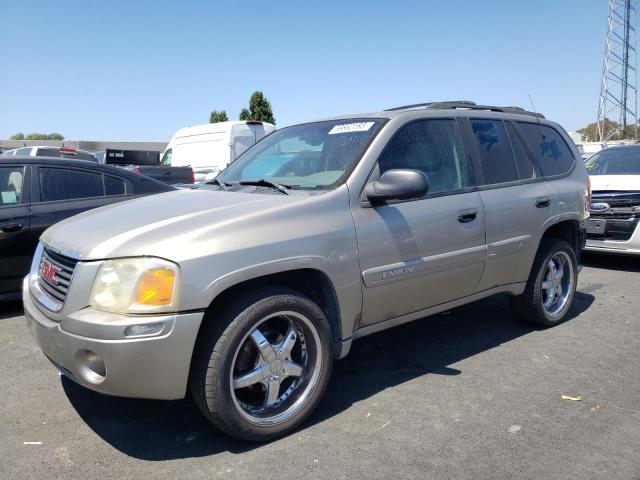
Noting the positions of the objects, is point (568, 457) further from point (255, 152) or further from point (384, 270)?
point (255, 152)

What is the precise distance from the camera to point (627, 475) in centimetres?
266

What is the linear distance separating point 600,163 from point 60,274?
8.23 metres

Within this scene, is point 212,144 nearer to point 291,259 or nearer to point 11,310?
point 11,310

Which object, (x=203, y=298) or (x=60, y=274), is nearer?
(x=203, y=298)

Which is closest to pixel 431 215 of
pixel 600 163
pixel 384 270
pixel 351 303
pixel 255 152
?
pixel 384 270

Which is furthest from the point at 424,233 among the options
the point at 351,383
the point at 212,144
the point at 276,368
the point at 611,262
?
the point at 212,144

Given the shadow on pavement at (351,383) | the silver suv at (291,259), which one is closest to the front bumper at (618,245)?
the shadow on pavement at (351,383)

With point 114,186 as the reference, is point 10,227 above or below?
below

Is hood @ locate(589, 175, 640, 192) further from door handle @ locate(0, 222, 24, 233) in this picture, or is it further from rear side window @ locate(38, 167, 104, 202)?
door handle @ locate(0, 222, 24, 233)

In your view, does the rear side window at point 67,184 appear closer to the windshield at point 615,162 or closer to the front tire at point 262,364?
the front tire at point 262,364

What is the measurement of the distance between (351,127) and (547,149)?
6.84 feet

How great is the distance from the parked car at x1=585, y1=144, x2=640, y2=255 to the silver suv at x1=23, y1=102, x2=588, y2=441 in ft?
9.51

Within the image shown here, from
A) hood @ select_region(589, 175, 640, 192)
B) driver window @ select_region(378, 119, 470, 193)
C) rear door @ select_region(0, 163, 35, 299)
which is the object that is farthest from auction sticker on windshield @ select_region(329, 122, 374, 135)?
hood @ select_region(589, 175, 640, 192)

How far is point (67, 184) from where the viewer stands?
18.2 ft
